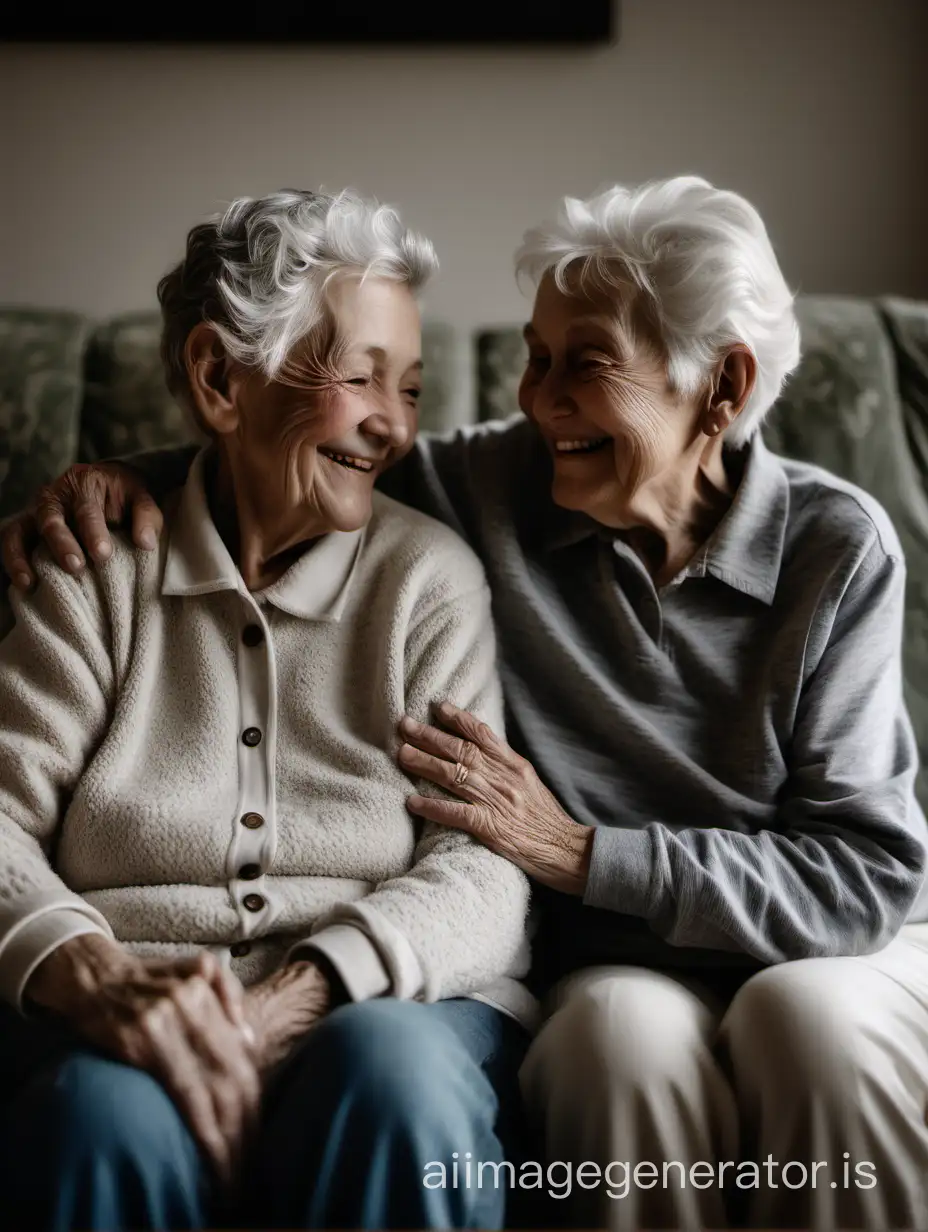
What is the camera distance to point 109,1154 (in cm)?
104

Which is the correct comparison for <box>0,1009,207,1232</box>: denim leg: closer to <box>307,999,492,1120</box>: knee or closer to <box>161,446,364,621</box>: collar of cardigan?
<box>307,999,492,1120</box>: knee

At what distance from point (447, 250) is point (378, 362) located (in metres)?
0.85

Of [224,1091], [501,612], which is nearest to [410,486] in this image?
[501,612]

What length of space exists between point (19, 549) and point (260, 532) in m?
0.28

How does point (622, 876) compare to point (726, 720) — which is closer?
point (622, 876)

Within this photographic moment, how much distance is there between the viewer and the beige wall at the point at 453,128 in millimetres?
2158

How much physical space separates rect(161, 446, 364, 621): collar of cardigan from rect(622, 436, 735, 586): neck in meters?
0.35

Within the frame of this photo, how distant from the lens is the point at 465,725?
1.38 metres

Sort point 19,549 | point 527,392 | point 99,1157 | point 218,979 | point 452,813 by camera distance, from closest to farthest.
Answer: point 99,1157
point 218,979
point 452,813
point 19,549
point 527,392

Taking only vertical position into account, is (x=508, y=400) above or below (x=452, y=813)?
above

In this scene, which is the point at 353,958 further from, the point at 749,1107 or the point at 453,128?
the point at 453,128

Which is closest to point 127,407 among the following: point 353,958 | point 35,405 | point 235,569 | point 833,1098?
point 35,405

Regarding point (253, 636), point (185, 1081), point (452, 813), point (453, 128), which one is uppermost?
point (453, 128)

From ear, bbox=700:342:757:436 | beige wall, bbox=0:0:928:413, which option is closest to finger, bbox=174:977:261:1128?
ear, bbox=700:342:757:436
